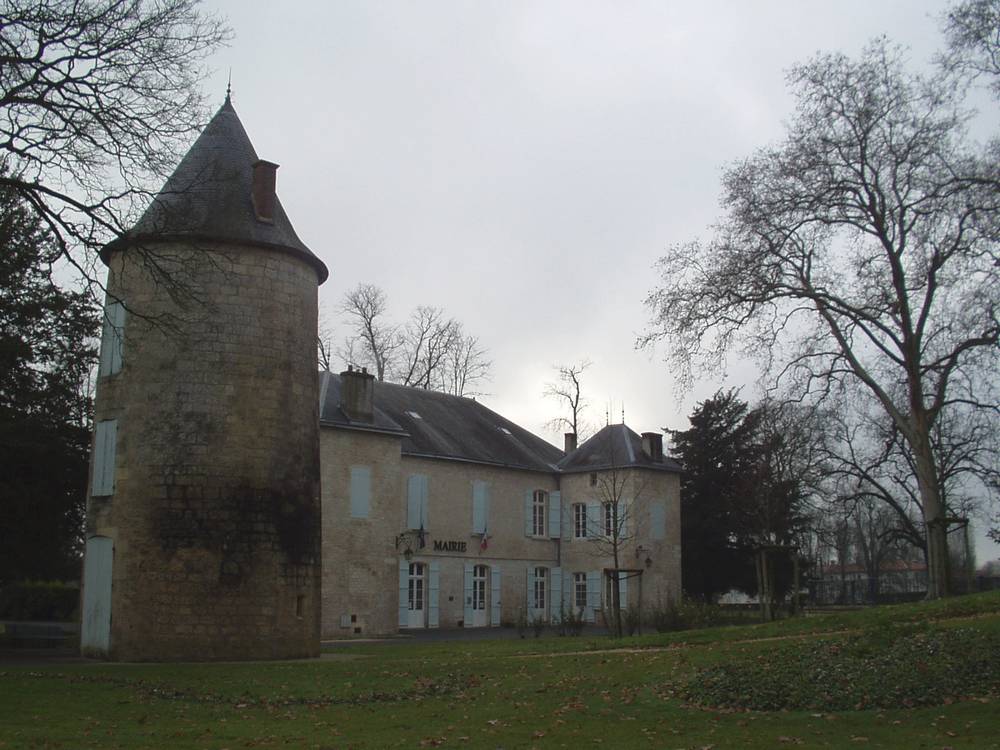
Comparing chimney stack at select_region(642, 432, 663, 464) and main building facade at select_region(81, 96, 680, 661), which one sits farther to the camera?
chimney stack at select_region(642, 432, 663, 464)

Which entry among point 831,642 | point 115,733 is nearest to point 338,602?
point 831,642

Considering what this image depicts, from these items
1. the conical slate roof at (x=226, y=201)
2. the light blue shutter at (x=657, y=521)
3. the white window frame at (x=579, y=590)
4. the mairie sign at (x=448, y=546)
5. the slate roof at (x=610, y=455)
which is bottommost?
the white window frame at (x=579, y=590)

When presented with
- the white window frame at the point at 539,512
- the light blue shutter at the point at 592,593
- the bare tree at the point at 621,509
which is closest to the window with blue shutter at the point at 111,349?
the white window frame at the point at 539,512

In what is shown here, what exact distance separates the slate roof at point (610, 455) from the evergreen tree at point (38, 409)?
1662cm

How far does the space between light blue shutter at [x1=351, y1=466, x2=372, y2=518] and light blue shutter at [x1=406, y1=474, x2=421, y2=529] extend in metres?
1.95

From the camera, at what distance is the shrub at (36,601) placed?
3578 cm

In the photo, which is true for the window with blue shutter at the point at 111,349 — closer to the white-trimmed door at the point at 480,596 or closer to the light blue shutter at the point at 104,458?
the light blue shutter at the point at 104,458

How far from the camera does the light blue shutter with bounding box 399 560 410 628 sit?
2858 cm

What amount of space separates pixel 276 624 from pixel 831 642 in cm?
914

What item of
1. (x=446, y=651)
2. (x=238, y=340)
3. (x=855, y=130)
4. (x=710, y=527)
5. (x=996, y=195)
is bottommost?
(x=446, y=651)

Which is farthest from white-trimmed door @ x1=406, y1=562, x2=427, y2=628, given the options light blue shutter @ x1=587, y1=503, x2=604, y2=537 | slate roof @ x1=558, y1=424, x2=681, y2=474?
slate roof @ x1=558, y1=424, x2=681, y2=474

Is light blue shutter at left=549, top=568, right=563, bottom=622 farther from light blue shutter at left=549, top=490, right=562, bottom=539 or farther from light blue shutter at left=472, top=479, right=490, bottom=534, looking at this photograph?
light blue shutter at left=472, top=479, right=490, bottom=534

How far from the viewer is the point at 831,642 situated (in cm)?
1349

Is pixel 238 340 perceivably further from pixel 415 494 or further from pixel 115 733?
pixel 415 494
